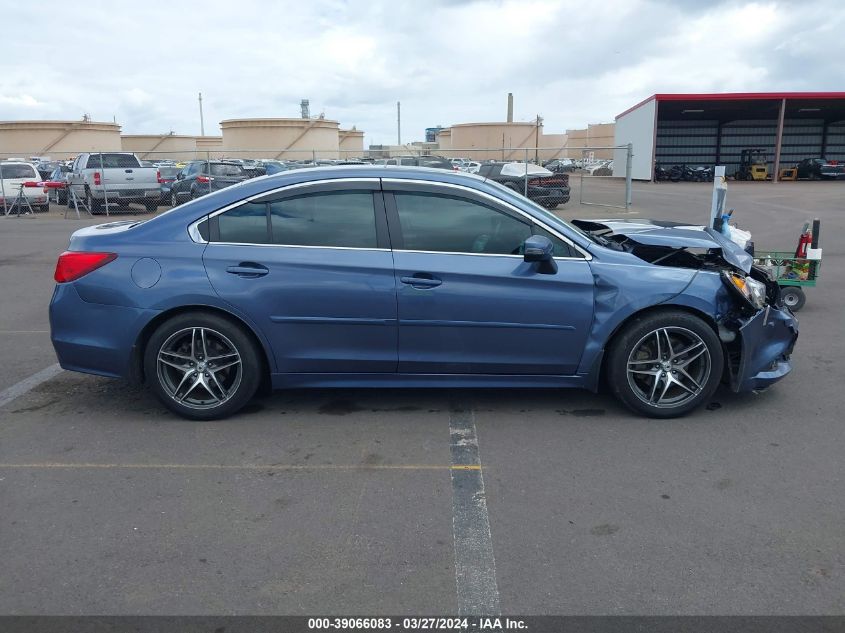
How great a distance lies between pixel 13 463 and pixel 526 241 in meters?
3.39

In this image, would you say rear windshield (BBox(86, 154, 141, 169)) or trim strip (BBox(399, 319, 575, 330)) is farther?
rear windshield (BBox(86, 154, 141, 169))

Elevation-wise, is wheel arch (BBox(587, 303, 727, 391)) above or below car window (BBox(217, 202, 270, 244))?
below

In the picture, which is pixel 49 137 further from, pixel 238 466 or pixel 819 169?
pixel 238 466

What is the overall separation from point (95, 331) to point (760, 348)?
450cm

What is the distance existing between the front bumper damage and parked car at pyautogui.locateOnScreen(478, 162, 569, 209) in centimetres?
1585

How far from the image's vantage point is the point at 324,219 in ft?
15.8

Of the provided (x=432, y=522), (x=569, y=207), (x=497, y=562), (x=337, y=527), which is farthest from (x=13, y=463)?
(x=569, y=207)

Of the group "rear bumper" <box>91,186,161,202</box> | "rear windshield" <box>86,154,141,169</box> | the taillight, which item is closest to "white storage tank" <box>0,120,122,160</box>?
"rear windshield" <box>86,154,141,169</box>

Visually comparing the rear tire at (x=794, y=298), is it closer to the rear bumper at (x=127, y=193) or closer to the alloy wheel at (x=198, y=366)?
the alloy wheel at (x=198, y=366)

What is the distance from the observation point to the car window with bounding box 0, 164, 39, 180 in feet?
75.9

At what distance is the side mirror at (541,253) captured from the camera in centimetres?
455

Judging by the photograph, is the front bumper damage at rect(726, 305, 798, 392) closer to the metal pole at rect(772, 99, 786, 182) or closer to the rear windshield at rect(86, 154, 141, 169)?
the rear windshield at rect(86, 154, 141, 169)

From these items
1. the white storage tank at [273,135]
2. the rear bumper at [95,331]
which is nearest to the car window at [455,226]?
the rear bumper at [95,331]

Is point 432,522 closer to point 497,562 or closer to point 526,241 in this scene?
point 497,562
